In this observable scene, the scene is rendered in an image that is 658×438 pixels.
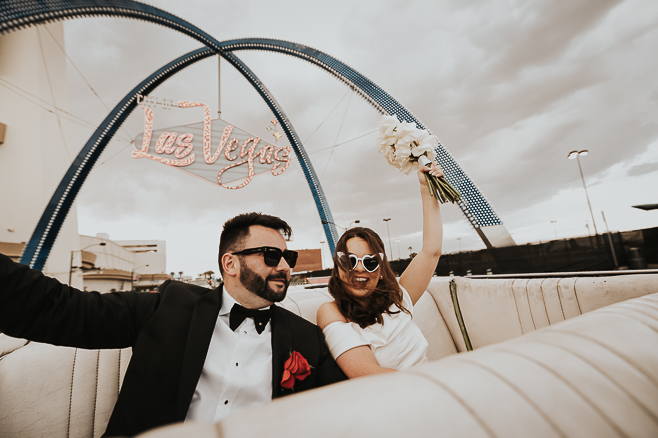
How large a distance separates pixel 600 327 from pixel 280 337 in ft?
5.18

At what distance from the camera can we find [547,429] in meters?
0.50

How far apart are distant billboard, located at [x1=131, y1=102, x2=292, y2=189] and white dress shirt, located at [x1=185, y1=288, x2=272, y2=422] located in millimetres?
11102

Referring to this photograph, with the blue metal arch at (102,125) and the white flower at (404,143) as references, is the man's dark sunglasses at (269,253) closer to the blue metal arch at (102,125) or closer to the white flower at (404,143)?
the white flower at (404,143)

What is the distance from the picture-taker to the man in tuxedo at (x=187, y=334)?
142 cm

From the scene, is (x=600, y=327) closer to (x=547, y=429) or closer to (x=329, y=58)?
(x=547, y=429)

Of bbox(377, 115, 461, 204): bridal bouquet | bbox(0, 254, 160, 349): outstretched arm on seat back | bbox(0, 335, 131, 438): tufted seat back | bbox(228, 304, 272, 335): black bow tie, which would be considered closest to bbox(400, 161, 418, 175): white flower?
bbox(377, 115, 461, 204): bridal bouquet

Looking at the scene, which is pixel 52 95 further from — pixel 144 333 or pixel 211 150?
pixel 144 333

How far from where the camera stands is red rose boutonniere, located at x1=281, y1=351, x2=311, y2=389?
155cm

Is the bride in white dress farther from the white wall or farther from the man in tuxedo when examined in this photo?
the white wall

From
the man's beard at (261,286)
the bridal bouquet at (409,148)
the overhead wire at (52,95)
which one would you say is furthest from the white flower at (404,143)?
the overhead wire at (52,95)

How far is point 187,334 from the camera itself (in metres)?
1.69

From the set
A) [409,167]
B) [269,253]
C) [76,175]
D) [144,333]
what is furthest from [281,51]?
[144,333]

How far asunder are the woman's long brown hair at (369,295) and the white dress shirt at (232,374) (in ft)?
2.12

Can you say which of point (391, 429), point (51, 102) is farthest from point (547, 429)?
point (51, 102)
